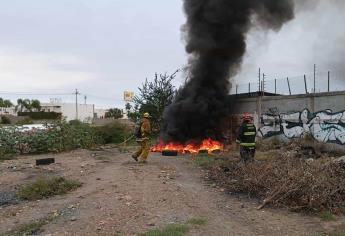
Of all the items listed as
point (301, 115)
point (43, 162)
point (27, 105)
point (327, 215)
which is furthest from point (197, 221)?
point (27, 105)

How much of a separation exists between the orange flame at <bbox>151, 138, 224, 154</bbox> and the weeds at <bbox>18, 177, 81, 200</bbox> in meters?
8.90

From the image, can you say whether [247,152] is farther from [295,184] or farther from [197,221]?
[197,221]

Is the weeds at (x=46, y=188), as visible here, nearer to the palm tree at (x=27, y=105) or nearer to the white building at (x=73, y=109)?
the white building at (x=73, y=109)

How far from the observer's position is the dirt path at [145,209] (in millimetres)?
7062

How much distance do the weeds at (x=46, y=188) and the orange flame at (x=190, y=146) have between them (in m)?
8.90

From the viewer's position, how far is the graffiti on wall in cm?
1666

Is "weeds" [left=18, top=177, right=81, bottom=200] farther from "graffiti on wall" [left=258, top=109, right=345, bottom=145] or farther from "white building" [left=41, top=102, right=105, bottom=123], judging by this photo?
"white building" [left=41, top=102, right=105, bottom=123]

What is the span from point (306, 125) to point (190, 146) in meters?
5.18

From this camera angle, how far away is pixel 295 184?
8.34 m

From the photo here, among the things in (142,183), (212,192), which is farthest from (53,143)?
(212,192)

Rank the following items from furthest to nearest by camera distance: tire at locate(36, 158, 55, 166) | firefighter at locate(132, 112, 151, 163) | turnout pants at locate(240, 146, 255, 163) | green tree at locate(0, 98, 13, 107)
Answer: green tree at locate(0, 98, 13, 107)
tire at locate(36, 158, 55, 166)
firefighter at locate(132, 112, 151, 163)
turnout pants at locate(240, 146, 255, 163)

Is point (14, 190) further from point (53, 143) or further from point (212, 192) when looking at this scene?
point (53, 143)

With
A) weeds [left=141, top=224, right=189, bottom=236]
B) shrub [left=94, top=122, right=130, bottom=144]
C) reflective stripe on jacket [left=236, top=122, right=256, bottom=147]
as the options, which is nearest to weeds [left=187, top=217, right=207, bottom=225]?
weeds [left=141, top=224, right=189, bottom=236]

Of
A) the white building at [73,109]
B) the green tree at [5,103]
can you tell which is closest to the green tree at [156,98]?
the white building at [73,109]
